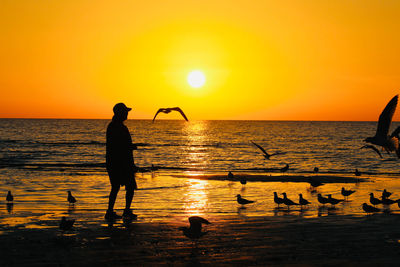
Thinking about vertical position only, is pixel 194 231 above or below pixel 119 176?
below

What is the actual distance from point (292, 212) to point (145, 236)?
5557 mm

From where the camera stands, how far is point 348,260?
722 cm

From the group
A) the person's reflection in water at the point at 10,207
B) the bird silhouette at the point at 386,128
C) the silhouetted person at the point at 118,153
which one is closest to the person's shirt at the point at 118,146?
the silhouetted person at the point at 118,153

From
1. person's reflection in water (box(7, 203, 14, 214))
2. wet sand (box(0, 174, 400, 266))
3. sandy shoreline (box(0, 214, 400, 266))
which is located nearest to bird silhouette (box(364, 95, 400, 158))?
wet sand (box(0, 174, 400, 266))

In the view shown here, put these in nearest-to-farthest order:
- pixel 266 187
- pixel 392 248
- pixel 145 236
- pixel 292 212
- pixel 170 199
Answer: pixel 392 248 → pixel 145 236 → pixel 292 212 → pixel 170 199 → pixel 266 187

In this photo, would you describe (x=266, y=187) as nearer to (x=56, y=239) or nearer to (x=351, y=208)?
(x=351, y=208)

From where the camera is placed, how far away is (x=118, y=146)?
34.2 feet

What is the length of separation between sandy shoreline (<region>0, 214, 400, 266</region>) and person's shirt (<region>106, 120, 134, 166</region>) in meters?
1.38

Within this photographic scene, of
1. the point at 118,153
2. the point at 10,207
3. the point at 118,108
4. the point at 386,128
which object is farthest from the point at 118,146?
Answer: the point at 386,128

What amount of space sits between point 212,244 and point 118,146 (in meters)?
3.40

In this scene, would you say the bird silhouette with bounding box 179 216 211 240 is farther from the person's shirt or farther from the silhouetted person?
the person's shirt

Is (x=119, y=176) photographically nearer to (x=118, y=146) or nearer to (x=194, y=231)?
(x=118, y=146)

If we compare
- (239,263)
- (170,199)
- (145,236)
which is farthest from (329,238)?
(170,199)

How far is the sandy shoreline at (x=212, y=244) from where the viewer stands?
23.3ft
